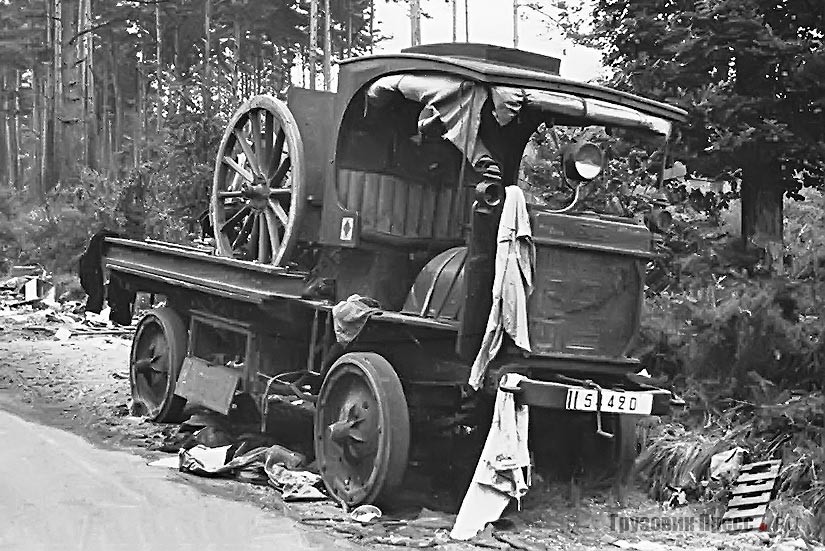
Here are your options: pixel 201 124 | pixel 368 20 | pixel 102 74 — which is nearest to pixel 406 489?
pixel 201 124

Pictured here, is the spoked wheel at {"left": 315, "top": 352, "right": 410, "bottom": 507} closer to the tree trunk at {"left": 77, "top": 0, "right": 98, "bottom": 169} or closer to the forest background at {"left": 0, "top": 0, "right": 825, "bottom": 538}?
the forest background at {"left": 0, "top": 0, "right": 825, "bottom": 538}

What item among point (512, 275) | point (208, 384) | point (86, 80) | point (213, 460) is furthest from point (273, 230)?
point (86, 80)

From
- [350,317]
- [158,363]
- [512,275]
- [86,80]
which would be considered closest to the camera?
[512,275]

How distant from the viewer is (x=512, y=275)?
22.7 ft

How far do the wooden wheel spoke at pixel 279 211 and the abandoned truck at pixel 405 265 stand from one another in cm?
2

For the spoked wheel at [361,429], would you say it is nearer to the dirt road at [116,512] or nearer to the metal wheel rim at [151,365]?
the dirt road at [116,512]

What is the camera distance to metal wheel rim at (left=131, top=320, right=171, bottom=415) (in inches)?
435

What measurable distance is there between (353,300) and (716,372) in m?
2.86

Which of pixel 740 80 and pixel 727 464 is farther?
pixel 740 80

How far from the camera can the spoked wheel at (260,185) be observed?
8.96m

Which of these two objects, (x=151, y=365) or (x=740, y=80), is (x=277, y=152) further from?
(x=740, y=80)

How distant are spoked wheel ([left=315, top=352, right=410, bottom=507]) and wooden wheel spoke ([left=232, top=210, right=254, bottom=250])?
2499mm

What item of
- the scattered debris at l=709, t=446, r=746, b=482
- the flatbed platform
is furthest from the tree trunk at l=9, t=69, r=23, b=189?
the scattered debris at l=709, t=446, r=746, b=482

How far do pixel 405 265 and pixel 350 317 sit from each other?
1.18 m
